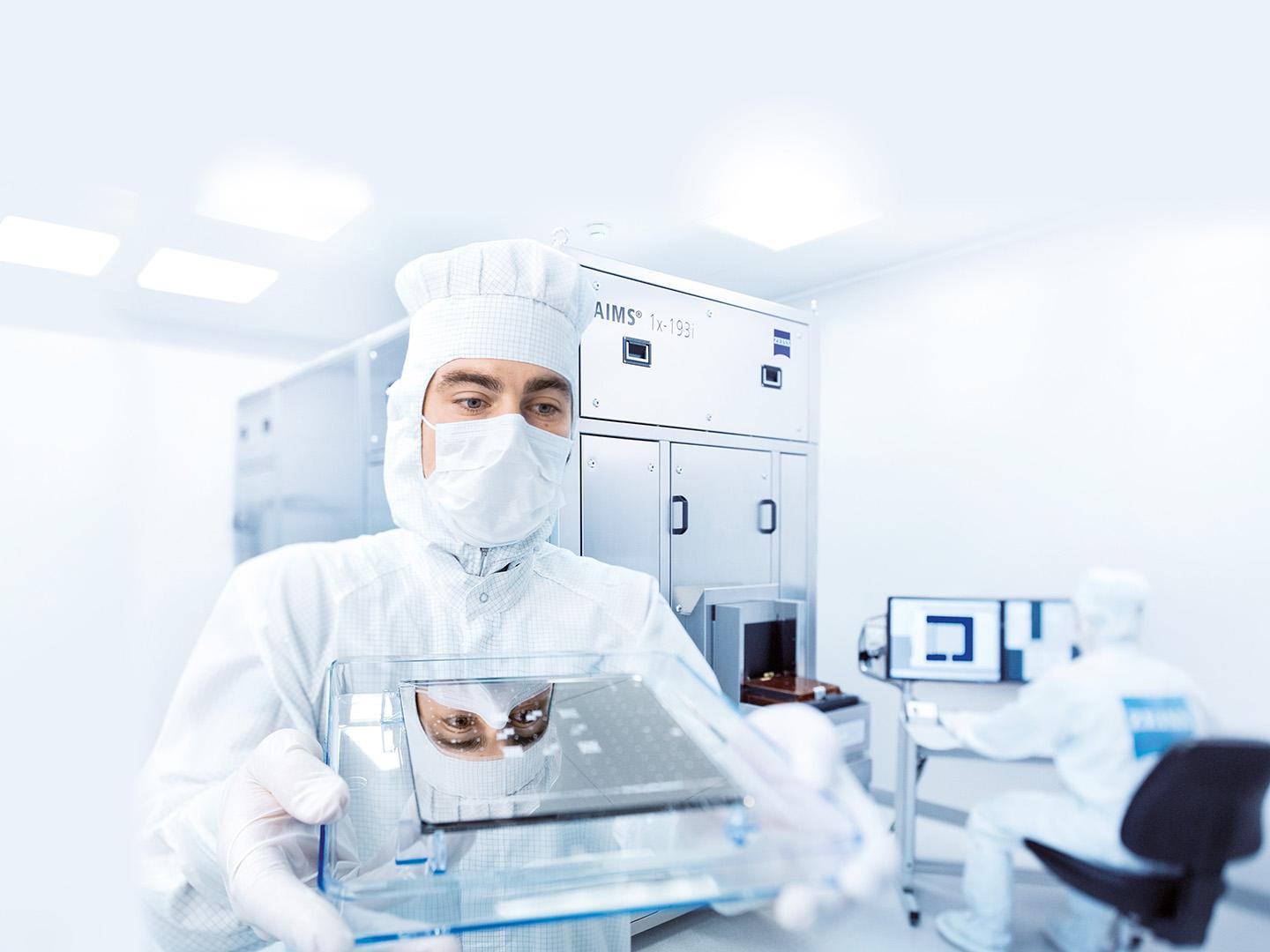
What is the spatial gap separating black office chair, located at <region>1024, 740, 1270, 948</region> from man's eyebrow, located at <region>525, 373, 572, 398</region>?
2.60 feet

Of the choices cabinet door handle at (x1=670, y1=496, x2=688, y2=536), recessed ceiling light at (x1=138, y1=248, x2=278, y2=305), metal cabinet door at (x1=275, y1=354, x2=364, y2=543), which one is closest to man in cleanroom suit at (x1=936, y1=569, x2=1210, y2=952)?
cabinet door handle at (x1=670, y1=496, x2=688, y2=536)

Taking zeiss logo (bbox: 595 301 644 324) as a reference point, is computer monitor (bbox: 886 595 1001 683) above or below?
below

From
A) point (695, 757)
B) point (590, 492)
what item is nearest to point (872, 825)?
point (695, 757)

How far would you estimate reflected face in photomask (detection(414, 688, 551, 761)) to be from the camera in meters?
0.59

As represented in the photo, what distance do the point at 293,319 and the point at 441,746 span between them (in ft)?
2.86

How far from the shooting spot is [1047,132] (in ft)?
2.52

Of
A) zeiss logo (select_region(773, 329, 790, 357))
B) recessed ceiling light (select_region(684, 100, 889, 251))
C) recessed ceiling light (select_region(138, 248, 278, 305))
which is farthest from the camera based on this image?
zeiss logo (select_region(773, 329, 790, 357))

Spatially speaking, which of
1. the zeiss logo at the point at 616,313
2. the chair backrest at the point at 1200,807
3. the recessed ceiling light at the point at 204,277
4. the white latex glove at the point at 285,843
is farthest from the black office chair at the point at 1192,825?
the recessed ceiling light at the point at 204,277

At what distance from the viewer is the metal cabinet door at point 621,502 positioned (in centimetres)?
141

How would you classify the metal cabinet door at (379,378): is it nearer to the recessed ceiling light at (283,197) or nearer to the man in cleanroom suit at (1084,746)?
the recessed ceiling light at (283,197)

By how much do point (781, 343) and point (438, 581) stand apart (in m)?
1.08

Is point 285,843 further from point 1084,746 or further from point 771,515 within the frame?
point 771,515

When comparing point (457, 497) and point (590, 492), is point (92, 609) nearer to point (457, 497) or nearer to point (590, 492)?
point (457, 497)

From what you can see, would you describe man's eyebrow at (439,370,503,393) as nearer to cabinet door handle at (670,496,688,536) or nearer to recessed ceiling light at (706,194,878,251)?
recessed ceiling light at (706,194,878,251)
